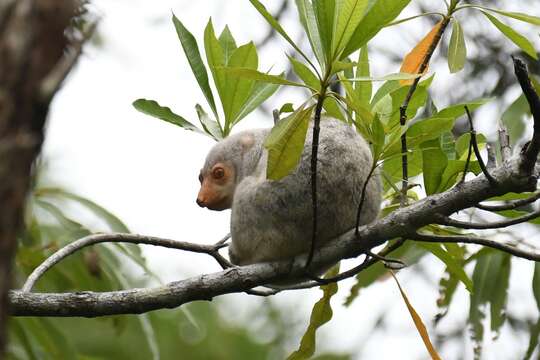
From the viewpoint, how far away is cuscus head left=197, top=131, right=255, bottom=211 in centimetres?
392

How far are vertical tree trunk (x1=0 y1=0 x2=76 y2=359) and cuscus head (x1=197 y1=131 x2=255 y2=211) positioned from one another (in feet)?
8.07

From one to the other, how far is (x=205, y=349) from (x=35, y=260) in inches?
293

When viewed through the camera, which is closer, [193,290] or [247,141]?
[193,290]

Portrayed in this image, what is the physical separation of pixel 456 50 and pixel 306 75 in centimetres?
76

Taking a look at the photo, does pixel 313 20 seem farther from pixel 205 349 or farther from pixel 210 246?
pixel 205 349

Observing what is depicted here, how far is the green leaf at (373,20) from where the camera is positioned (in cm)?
260

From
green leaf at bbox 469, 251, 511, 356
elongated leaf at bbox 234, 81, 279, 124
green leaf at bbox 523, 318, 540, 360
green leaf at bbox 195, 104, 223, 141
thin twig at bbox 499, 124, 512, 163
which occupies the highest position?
elongated leaf at bbox 234, 81, 279, 124

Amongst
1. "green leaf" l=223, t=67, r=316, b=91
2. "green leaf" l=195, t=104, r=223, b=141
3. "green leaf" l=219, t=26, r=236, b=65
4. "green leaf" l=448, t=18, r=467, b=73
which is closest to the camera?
"green leaf" l=223, t=67, r=316, b=91

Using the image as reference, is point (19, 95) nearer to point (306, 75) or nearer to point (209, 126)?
point (306, 75)

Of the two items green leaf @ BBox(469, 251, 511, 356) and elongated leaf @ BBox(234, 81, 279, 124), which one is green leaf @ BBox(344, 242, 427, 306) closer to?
green leaf @ BBox(469, 251, 511, 356)

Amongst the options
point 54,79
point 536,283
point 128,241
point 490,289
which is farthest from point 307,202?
point 54,79

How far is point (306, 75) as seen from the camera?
2650mm

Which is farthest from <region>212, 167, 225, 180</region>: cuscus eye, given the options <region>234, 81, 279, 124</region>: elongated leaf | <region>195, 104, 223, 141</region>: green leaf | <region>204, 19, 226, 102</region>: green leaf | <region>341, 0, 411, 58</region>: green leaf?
<region>341, 0, 411, 58</region>: green leaf

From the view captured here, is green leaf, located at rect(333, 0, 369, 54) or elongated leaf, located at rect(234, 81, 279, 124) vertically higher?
green leaf, located at rect(333, 0, 369, 54)
